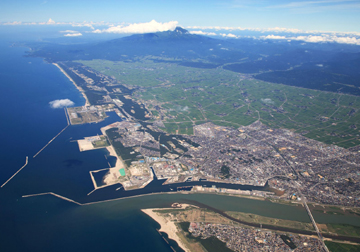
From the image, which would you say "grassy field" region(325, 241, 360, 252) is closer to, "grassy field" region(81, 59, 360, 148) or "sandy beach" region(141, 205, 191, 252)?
"sandy beach" region(141, 205, 191, 252)

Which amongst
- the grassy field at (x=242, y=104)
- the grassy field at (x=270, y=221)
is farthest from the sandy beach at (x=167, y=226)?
the grassy field at (x=242, y=104)

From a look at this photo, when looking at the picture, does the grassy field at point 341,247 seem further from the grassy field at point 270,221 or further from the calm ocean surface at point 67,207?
the calm ocean surface at point 67,207

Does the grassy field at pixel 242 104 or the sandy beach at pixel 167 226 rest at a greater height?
the grassy field at pixel 242 104

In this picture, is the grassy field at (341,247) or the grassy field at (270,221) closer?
the grassy field at (341,247)

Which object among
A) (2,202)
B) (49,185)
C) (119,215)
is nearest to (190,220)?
(119,215)

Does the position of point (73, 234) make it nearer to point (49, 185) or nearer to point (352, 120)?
point (49, 185)

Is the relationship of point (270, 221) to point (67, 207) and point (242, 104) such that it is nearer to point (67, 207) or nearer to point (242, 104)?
point (67, 207)
